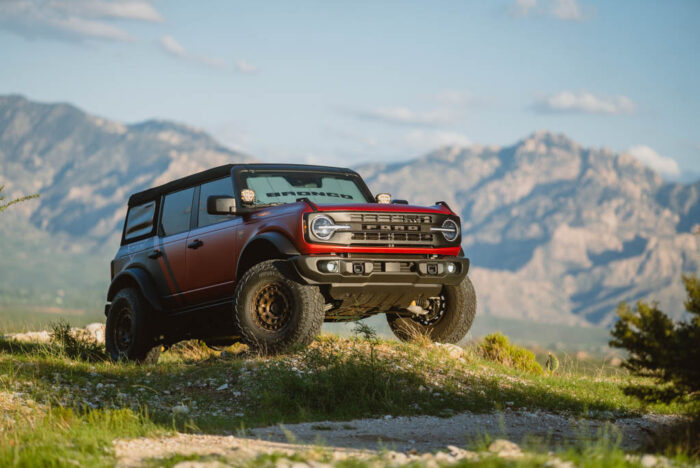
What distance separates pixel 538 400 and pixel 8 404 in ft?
18.8

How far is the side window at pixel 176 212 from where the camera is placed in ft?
40.0

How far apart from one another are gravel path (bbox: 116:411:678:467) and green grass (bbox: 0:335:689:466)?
32cm

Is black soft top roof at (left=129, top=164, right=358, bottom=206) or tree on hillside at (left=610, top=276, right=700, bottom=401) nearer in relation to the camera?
tree on hillside at (left=610, top=276, right=700, bottom=401)

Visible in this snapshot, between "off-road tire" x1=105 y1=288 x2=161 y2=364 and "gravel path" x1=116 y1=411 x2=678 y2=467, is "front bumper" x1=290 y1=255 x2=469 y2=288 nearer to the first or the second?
"gravel path" x1=116 y1=411 x2=678 y2=467

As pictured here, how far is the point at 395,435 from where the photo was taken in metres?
7.96

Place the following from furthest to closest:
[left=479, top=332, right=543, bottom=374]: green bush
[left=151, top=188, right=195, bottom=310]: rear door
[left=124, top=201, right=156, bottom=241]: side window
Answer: [left=479, top=332, right=543, bottom=374]: green bush, [left=124, top=201, right=156, bottom=241]: side window, [left=151, top=188, right=195, bottom=310]: rear door

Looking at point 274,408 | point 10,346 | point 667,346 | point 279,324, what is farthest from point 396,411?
point 10,346

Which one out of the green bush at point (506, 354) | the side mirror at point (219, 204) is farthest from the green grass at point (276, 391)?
the green bush at point (506, 354)

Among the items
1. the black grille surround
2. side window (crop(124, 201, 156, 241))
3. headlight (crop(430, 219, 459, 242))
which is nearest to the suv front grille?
the black grille surround

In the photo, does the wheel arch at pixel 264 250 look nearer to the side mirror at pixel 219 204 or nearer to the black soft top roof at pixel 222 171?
the side mirror at pixel 219 204

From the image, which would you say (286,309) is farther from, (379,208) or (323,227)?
(379,208)

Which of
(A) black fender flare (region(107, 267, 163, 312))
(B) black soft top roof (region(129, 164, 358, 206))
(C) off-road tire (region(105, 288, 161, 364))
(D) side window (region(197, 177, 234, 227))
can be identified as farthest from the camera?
(C) off-road tire (region(105, 288, 161, 364))

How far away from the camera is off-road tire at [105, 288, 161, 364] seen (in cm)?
1253

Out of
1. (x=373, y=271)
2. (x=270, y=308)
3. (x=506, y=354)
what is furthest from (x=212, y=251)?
(x=506, y=354)
